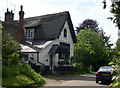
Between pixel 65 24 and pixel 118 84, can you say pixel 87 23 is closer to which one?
pixel 65 24

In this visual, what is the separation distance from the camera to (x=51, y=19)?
31.7 m

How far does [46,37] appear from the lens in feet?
93.1

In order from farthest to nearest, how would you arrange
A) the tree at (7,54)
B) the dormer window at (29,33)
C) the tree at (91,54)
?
1. the tree at (91,54)
2. the dormer window at (29,33)
3. the tree at (7,54)

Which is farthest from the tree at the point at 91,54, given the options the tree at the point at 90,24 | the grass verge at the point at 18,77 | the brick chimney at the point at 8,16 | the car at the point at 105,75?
the grass verge at the point at 18,77

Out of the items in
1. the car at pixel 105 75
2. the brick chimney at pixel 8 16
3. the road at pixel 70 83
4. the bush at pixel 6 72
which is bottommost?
the road at pixel 70 83

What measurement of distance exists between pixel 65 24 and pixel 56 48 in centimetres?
571

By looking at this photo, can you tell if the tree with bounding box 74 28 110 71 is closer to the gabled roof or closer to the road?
the gabled roof

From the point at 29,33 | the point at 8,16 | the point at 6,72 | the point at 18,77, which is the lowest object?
the point at 18,77

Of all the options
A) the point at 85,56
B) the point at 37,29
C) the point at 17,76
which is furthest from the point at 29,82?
the point at 85,56

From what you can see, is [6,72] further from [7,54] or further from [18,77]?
[7,54]

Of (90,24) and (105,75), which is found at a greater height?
(90,24)

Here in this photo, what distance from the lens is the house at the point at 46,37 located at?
84.0 ft

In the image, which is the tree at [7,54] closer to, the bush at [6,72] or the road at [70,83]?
the bush at [6,72]

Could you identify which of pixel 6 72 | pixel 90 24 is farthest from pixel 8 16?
pixel 6 72
